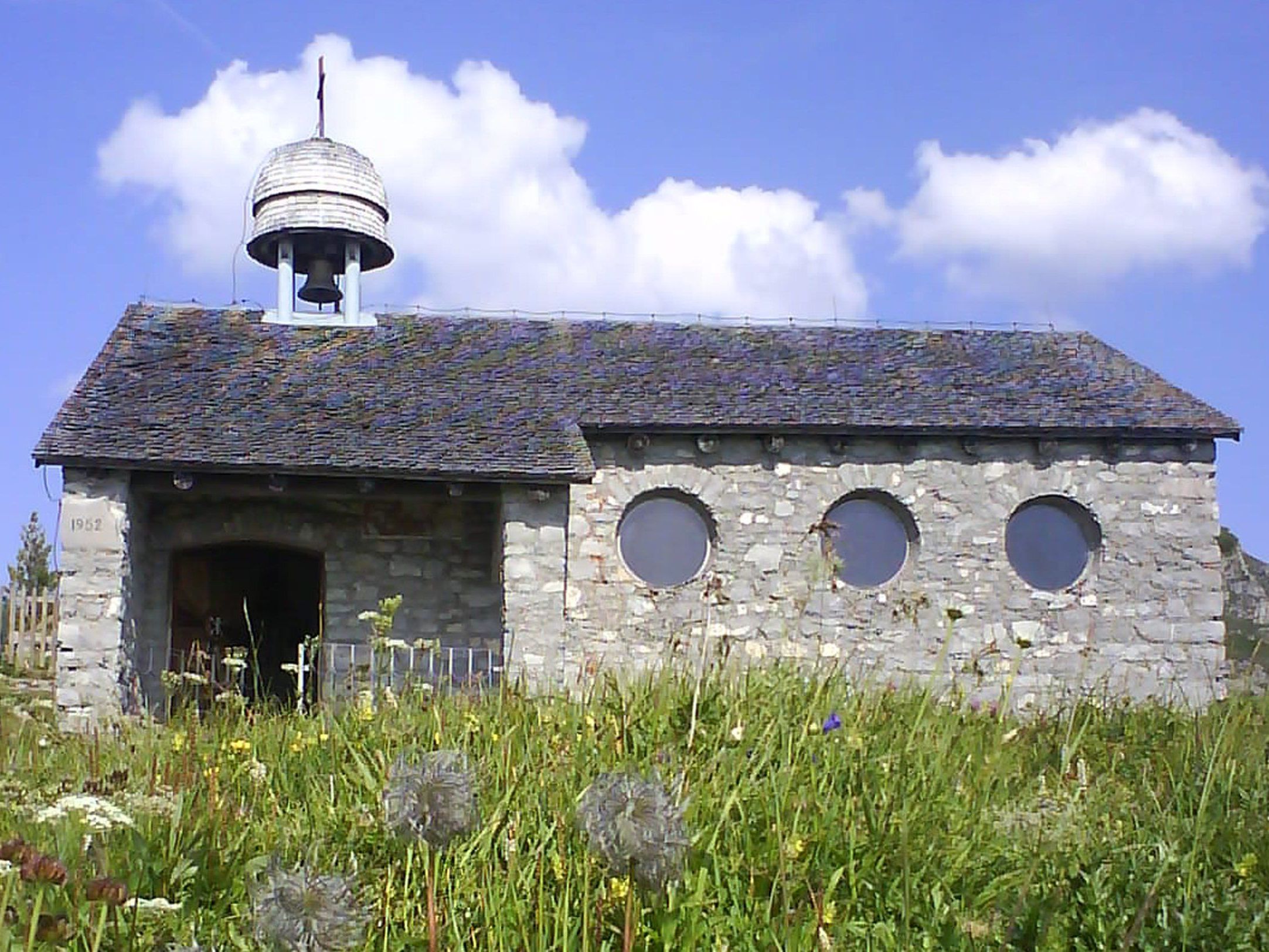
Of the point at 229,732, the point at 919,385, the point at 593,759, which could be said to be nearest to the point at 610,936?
the point at 593,759

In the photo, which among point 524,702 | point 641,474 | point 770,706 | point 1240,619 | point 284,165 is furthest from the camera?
point 1240,619

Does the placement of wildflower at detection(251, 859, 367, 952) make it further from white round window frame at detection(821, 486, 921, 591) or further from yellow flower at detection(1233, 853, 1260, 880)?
white round window frame at detection(821, 486, 921, 591)

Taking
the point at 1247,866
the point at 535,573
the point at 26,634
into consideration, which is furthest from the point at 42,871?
the point at 26,634

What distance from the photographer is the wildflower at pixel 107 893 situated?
7.38ft

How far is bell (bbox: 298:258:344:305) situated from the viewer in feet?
54.7

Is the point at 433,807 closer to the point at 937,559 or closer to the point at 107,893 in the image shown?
the point at 107,893

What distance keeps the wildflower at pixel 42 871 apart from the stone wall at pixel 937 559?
10970 millimetres

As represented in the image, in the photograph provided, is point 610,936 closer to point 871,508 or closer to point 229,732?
point 229,732

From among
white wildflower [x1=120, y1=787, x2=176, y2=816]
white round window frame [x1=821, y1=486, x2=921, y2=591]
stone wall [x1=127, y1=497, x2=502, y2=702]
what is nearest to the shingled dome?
stone wall [x1=127, y1=497, x2=502, y2=702]

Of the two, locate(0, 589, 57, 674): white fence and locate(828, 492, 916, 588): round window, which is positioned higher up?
locate(828, 492, 916, 588): round window

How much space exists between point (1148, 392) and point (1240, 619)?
6256 mm

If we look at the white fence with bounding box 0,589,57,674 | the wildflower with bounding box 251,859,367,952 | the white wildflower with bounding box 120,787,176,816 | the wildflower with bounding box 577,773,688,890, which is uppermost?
the wildflower with bounding box 577,773,688,890

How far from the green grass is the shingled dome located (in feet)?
38.0

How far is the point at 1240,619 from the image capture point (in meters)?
19.3
